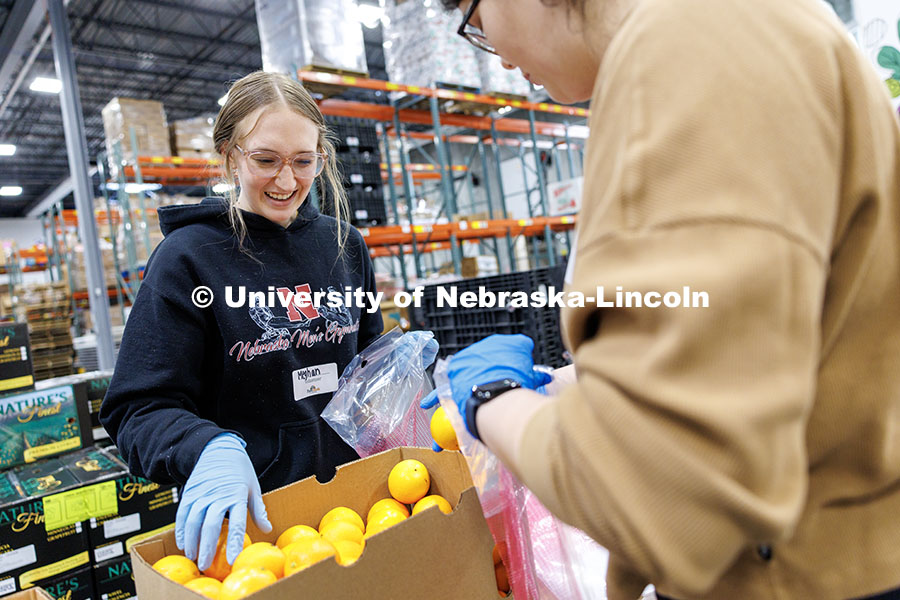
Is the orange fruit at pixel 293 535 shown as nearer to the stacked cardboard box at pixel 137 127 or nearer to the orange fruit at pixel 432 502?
the orange fruit at pixel 432 502

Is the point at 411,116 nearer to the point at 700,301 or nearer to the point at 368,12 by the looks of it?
the point at 368,12

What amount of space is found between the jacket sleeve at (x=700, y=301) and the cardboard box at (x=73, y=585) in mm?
2557

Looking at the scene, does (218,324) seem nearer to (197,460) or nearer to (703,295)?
(197,460)

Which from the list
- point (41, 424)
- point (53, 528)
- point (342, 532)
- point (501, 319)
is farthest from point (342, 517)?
point (501, 319)

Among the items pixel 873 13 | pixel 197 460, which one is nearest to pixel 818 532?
pixel 197 460

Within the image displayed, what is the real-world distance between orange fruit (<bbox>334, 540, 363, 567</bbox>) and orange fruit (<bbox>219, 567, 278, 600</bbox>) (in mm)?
132

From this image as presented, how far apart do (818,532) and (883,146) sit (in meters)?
0.33

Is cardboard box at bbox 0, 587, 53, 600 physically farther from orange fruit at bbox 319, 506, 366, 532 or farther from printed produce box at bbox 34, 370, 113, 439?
printed produce box at bbox 34, 370, 113, 439

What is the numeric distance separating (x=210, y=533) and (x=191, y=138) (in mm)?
7114

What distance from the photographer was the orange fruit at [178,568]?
937 mm

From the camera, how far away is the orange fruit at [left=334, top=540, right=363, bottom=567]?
0.98m

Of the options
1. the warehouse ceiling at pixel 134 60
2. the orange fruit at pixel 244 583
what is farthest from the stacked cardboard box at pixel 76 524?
the warehouse ceiling at pixel 134 60

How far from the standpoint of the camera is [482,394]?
655mm

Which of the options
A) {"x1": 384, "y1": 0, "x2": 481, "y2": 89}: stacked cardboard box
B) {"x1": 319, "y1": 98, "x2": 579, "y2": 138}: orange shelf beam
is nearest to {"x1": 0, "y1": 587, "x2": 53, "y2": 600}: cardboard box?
{"x1": 319, "y1": 98, "x2": 579, "y2": 138}: orange shelf beam
